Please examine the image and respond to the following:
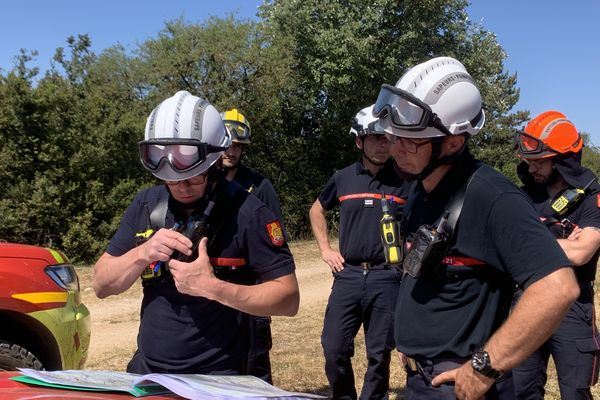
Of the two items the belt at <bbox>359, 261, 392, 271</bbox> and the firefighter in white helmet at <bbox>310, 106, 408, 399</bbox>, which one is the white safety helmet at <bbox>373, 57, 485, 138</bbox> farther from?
the belt at <bbox>359, 261, 392, 271</bbox>

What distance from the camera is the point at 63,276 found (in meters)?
4.24

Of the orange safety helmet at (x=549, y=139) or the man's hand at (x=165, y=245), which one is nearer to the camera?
the man's hand at (x=165, y=245)

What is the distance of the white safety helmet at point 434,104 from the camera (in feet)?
7.40

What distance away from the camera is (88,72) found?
18.1 m

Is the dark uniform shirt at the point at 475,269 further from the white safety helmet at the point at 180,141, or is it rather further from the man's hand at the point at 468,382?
the white safety helmet at the point at 180,141

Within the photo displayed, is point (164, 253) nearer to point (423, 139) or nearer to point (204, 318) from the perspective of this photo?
point (204, 318)

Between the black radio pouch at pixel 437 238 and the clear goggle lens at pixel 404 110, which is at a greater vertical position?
the clear goggle lens at pixel 404 110

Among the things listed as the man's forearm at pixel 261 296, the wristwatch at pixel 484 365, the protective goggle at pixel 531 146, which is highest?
the protective goggle at pixel 531 146

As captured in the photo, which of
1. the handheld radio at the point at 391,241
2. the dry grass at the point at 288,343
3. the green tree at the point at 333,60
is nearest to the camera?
the handheld radio at the point at 391,241

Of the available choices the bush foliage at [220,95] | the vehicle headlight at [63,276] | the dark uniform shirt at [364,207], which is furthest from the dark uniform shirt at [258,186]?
the bush foliage at [220,95]

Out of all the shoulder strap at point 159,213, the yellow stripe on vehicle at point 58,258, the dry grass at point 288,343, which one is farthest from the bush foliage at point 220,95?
the shoulder strap at point 159,213

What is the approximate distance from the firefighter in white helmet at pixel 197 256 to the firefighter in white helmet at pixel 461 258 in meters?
0.58

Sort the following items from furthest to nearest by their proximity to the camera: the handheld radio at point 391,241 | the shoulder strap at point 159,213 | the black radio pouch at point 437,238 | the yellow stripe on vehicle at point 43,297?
the yellow stripe on vehicle at point 43,297 < the handheld radio at point 391,241 < the shoulder strap at point 159,213 < the black radio pouch at point 437,238

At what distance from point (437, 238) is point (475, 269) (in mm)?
192
